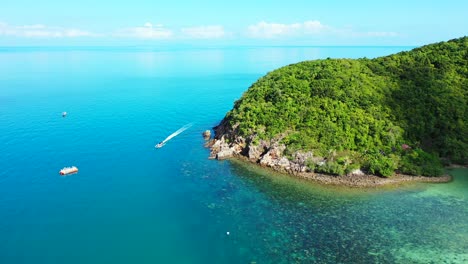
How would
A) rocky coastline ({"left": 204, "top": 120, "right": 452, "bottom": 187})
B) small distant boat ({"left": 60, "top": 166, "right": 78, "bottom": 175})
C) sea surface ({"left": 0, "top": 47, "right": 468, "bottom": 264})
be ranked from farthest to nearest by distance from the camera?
small distant boat ({"left": 60, "top": 166, "right": 78, "bottom": 175}) → rocky coastline ({"left": 204, "top": 120, "right": 452, "bottom": 187}) → sea surface ({"left": 0, "top": 47, "right": 468, "bottom": 264})

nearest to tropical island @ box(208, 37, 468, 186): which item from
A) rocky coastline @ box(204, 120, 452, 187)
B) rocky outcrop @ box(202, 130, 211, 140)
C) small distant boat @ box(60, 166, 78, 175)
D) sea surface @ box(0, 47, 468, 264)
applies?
rocky coastline @ box(204, 120, 452, 187)

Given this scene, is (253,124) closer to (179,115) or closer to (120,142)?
(120,142)

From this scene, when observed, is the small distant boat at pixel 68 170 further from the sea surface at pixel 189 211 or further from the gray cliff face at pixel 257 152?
the gray cliff face at pixel 257 152

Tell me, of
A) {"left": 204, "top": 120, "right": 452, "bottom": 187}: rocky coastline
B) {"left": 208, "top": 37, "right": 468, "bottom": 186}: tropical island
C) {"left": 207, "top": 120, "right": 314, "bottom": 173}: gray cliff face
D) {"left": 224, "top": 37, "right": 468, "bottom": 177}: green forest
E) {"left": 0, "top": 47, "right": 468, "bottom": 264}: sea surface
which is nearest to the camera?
{"left": 0, "top": 47, "right": 468, "bottom": 264}: sea surface

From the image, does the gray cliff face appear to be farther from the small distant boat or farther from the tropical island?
the small distant boat

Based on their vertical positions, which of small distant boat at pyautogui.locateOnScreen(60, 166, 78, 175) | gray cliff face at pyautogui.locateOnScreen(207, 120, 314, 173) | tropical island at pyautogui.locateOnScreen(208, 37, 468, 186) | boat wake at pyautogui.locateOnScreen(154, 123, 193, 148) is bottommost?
small distant boat at pyautogui.locateOnScreen(60, 166, 78, 175)

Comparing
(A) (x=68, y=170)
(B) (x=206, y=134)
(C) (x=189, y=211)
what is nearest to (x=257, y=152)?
(B) (x=206, y=134)

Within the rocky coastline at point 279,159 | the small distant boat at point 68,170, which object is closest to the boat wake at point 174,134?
the rocky coastline at point 279,159

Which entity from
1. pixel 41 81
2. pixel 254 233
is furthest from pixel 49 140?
pixel 41 81
